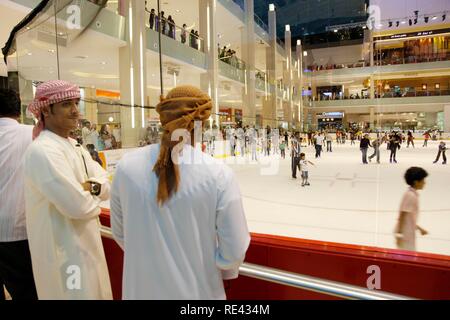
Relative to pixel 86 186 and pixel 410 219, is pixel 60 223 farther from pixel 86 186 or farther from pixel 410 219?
pixel 410 219

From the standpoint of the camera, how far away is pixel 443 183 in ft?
29.1

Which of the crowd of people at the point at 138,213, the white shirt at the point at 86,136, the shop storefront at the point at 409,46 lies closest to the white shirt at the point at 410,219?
the crowd of people at the point at 138,213

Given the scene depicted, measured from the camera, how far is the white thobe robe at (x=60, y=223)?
1.22 metres

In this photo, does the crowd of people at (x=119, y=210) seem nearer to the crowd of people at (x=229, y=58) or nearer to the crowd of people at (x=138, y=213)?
the crowd of people at (x=138, y=213)

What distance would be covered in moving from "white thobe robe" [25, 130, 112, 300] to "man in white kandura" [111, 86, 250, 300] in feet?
1.00

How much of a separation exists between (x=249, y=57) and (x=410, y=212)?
59.5ft

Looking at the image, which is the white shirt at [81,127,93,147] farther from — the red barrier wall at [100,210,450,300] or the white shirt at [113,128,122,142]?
the red barrier wall at [100,210,450,300]

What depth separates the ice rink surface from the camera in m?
4.66

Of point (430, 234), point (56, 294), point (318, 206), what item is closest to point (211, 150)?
point (318, 206)

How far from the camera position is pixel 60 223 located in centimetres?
130

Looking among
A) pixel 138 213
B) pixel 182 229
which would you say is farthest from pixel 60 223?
pixel 182 229

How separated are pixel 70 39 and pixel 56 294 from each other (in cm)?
810

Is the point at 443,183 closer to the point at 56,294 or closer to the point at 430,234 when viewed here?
the point at 430,234

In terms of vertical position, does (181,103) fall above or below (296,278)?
above
